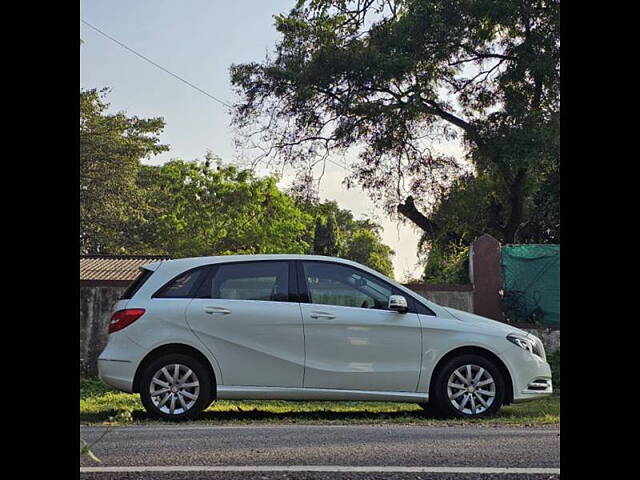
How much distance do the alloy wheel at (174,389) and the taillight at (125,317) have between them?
0.60 m

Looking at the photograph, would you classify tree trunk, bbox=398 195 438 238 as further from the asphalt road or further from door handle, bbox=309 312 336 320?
the asphalt road

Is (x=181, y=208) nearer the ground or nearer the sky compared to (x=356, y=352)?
nearer the sky

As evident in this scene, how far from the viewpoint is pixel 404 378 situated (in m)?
10.0

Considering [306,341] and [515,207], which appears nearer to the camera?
[306,341]

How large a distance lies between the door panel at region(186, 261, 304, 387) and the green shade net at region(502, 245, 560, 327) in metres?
7.12

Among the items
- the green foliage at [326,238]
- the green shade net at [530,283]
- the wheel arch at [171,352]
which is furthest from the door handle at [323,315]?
the green foliage at [326,238]

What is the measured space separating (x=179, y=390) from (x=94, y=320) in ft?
18.9

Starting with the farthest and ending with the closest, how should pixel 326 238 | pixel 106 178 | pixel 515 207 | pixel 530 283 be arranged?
pixel 326 238 < pixel 106 178 < pixel 515 207 < pixel 530 283

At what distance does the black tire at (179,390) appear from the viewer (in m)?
9.65

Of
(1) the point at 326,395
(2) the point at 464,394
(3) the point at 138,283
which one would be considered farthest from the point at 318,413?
(3) the point at 138,283

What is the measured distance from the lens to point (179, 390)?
31.8 feet

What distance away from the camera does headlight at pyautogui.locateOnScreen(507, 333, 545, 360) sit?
33.5 feet

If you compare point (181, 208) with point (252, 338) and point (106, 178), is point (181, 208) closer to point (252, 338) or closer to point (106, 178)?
point (106, 178)
